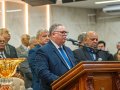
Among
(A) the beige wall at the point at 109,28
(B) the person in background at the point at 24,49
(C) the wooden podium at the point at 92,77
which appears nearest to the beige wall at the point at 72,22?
(A) the beige wall at the point at 109,28

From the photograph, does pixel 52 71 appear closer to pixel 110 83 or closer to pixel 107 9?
pixel 110 83

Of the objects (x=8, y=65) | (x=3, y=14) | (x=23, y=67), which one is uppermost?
(x=3, y=14)

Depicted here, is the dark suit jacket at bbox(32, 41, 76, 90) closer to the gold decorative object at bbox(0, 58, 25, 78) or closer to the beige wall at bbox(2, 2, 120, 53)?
the gold decorative object at bbox(0, 58, 25, 78)

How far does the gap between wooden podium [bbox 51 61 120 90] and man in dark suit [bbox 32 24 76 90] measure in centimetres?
45

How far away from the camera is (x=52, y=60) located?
3.10 metres

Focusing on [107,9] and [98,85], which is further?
[107,9]

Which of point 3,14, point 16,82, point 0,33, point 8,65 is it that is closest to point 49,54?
point 16,82

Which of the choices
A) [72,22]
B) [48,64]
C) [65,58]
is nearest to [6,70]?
[48,64]

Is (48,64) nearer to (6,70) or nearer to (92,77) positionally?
(6,70)

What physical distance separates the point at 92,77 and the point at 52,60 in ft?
2.65

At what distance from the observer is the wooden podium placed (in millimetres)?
2328

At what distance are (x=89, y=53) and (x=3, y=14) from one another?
15.8ft

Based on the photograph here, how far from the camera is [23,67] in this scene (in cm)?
514

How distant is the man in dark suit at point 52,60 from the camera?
299 centimetres
